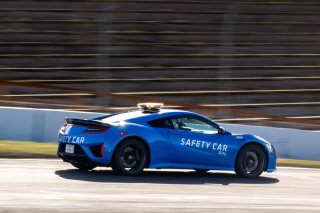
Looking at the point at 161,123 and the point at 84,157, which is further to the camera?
the point at 161,123

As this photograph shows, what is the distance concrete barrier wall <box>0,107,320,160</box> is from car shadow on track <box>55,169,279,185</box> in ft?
20.4

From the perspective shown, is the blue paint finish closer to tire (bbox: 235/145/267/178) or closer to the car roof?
the car roof

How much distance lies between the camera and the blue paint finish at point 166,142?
1145cm

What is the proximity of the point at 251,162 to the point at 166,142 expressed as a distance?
183 cm

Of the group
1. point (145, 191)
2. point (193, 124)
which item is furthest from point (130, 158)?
point (145, 191)

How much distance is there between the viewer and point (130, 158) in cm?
1167

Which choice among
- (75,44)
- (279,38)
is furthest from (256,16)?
(75,44)

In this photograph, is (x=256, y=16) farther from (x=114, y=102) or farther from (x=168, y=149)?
(x=168, y=149)

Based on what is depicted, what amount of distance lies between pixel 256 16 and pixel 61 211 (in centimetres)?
2619

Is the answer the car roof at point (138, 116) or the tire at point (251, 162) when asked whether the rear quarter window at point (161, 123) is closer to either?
the car roof at point (138, 116)

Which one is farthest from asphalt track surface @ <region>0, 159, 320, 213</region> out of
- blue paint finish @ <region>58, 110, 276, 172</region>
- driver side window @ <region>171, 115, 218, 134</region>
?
driver side window @ <region>171, 115, 218, 134</region>

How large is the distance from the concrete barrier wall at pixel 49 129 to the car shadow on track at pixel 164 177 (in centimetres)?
622

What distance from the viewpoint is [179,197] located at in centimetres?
968

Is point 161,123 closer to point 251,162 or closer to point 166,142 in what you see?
point 166,142
